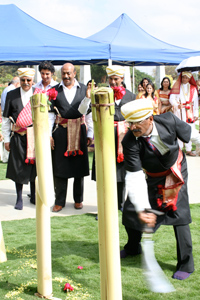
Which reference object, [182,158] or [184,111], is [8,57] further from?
[182,158]

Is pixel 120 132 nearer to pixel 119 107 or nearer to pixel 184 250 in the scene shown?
pixel 119 107

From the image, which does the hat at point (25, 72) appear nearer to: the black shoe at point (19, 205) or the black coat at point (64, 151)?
the black coat at point (64, 151)

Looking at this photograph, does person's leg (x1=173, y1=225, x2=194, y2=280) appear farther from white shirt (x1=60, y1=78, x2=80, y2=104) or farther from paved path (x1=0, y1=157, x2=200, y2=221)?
white shirt (x1=60, y1=78, x2=80, y2=104)

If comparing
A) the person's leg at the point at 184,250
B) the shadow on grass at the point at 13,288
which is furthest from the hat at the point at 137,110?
the shadow on grass at the point at 13,288

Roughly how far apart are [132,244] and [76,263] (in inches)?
23.0

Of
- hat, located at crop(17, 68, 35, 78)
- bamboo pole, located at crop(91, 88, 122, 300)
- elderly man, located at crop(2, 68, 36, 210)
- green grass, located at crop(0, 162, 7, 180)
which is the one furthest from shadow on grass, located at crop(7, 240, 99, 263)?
green grass, located at crop(0, 162, 7, 180)

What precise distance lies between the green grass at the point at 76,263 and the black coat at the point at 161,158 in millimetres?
521

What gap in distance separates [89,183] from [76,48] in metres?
3.32

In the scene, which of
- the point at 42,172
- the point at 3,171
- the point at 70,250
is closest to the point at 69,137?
the point at 70,250

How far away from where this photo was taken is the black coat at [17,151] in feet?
20.2

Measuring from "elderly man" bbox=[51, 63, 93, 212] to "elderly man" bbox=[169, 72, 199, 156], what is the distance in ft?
16.7

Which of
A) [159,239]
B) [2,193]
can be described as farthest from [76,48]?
[159,239]

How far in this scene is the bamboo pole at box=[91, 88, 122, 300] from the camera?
2330 mm

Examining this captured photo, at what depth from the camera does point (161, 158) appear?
360cm
